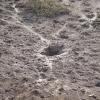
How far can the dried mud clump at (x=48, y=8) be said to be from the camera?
8359mm

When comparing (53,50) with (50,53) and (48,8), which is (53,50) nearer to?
(50,53)

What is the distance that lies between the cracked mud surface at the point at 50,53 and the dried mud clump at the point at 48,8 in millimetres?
164

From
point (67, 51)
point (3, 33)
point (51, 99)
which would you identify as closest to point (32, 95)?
point (51, 99)

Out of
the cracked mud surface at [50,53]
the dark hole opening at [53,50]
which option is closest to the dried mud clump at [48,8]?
the cracked mud surface at [50,53]

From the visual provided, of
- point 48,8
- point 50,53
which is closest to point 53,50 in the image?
point 50,53

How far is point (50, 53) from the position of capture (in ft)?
22.9

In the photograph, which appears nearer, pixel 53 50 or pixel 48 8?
pixel 53 50

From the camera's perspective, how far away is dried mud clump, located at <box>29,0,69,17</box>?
836cm

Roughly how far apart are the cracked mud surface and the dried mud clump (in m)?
0.16

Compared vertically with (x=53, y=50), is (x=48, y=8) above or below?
above

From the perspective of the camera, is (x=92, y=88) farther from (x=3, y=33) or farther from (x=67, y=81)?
(x=3, y=33)

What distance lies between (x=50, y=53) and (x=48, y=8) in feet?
6.21

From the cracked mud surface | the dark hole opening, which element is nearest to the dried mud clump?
the cracked mud surface

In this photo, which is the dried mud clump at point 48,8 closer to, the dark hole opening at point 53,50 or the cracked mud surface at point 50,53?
the cracked mud surface at point 50,53
